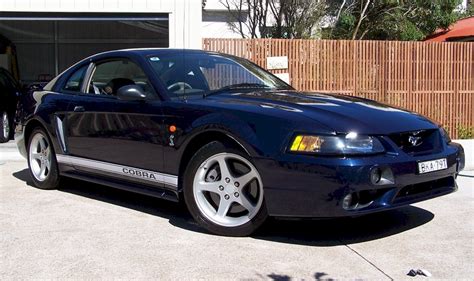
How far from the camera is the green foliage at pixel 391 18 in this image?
18.2 metres

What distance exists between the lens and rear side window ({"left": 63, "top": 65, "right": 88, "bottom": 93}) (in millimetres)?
6297

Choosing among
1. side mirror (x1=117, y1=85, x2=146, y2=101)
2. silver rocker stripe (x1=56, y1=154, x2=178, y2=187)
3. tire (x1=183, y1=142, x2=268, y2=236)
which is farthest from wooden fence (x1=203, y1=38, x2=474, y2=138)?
tire (x1=183, y1=142, x2=268, y2=236)

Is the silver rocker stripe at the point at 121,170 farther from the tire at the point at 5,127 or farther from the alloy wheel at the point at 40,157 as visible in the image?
the tire at the point at 5,127

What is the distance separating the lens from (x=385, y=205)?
4.34 m

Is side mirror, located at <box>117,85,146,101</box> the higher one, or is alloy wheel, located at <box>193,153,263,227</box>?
side mirror, located at <box>117,85,146,101</box>

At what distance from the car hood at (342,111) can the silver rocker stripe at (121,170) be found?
85 centimetres

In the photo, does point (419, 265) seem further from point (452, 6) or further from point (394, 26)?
point (452, 6)

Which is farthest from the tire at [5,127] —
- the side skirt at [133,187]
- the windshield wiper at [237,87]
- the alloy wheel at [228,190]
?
the alloy wheel at [228,190]

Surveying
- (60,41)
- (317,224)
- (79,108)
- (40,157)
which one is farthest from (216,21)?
(317,224)

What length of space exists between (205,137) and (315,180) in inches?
43.4

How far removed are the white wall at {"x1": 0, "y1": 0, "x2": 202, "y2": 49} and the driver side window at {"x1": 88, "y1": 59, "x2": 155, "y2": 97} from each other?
5.21m

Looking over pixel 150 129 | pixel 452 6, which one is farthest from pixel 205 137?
pixel 452 6

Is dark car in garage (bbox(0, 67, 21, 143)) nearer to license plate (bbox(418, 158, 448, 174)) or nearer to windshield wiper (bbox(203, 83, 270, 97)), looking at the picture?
windshield wiper (bbox(203, 83, 270, 97))

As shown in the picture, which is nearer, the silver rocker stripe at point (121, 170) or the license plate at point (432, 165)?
the license plate at point (432, 165)
